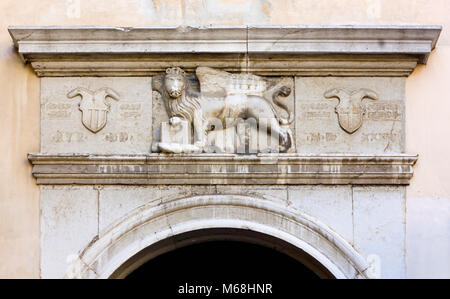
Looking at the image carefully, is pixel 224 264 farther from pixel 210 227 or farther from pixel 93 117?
pixel 93 117

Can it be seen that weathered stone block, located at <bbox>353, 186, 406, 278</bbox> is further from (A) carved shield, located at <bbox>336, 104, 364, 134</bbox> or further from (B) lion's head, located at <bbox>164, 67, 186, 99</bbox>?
(B) lion's head, located at <bbox>164, 67, 186, 99</bbox>

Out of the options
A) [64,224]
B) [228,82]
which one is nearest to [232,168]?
[228,82]

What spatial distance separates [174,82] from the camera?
21.8ft

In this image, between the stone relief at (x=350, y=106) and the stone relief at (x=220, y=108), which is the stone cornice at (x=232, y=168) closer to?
the stone relief at (x=220, y=108)

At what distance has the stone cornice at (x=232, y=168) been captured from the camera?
21.5 ft

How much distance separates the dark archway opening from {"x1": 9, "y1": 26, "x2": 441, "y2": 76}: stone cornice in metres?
2.46

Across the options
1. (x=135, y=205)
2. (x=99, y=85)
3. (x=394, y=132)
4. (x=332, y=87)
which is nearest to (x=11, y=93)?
(x=99, y=85)

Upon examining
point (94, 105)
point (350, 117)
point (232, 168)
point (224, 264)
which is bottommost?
point (224, 264)

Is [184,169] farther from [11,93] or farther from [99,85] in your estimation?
[11,93]

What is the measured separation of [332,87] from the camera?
671 cm

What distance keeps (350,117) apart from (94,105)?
1728 mm

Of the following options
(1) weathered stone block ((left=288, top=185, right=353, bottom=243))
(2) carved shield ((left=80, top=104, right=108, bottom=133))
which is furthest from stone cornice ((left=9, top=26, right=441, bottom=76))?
(1) weathered stone block ((left=288, top=185, right=353, bottom=243))

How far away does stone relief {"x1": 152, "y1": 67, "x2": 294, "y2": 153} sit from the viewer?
6.64 metres

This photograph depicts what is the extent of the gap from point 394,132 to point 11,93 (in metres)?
2.60
